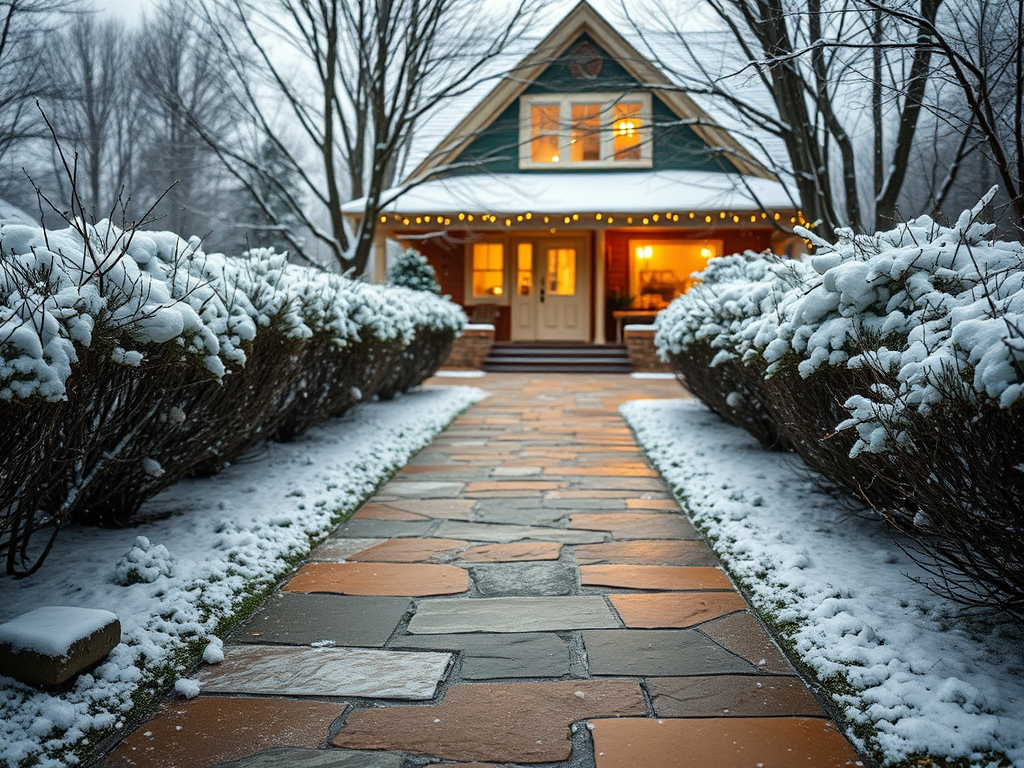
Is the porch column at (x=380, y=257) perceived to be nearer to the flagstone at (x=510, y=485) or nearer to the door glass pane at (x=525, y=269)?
the door glass pane at (x=525, y=269)

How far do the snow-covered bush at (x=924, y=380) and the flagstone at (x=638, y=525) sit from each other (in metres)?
0.75

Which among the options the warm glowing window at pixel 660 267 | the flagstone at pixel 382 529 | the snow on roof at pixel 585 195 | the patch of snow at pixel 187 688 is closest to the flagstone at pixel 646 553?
the flagstone at pixel 382 529

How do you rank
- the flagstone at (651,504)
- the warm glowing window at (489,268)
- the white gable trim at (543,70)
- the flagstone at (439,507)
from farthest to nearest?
1. the warm glowing window at (489,268)
2. the white gable trim at (543,70)
3. the flagstone at (651,504)
4. the flagstone at (439,507)

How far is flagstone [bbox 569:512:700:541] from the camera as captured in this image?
396cm

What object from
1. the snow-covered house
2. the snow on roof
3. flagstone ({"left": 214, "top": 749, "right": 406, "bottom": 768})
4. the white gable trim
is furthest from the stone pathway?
the white gable trim

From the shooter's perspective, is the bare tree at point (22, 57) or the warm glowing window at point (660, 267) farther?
the warm glowing window at point (660, 267)

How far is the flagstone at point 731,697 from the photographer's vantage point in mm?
2156

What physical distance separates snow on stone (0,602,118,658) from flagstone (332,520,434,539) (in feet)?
5.29

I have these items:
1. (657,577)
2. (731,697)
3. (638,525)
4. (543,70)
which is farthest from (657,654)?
(543,70)

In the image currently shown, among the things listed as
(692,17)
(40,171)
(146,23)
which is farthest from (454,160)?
(146,23)

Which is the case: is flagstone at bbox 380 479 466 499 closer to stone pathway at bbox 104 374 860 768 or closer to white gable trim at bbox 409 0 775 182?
stone pathway at bbox 104 374 860 768

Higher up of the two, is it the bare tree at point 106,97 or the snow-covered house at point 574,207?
the bare tree at point 106,97

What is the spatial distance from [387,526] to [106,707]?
6.70 feet

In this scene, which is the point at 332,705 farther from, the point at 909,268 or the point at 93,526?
the point at 909,268
